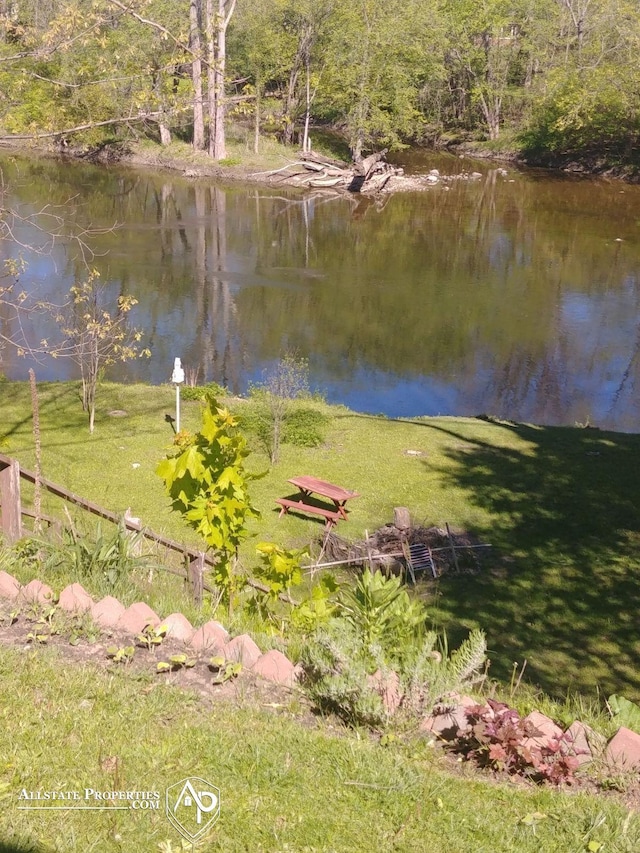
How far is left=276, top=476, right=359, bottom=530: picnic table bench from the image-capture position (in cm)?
1219

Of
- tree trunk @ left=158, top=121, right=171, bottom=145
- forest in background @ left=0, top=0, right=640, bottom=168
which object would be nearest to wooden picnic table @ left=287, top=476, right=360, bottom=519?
forest in background @ left=0, top=0, right=640, bottom=168

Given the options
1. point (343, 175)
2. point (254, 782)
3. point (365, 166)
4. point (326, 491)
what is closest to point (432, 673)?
point (254, 782)

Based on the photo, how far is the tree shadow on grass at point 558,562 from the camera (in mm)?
9117

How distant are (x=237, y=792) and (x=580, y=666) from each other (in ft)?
20.1

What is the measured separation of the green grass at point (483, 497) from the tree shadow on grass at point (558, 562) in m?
0.02

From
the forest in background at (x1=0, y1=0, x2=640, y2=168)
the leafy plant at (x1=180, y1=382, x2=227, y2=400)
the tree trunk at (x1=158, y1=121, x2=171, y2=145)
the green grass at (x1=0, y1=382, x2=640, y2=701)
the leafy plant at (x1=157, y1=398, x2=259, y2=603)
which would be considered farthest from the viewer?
the tree trunk at (x1=158, y1=121, x2=171, y2=145)

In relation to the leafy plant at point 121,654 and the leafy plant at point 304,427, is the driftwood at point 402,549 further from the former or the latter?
the leafy plant at point 121,654

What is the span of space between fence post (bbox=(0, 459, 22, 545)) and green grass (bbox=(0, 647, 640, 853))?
2.83m

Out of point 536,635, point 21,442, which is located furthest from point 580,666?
point 21,442

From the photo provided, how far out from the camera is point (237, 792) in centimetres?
375

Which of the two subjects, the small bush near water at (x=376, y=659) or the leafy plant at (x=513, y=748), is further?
the small bush near water at (x=376, y=659)

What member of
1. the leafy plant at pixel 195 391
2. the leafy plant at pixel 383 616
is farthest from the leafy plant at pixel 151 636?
the leafy plant at pixel 195 391

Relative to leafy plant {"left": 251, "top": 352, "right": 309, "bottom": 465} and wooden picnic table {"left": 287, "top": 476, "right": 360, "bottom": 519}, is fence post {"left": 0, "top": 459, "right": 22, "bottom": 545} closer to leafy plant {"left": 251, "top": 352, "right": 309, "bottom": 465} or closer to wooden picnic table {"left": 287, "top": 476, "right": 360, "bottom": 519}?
wooden picnic table {"left": 287, "top": 476, "right": 360, "bottom": 519}

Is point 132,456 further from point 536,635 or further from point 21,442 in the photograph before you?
point 536,635
